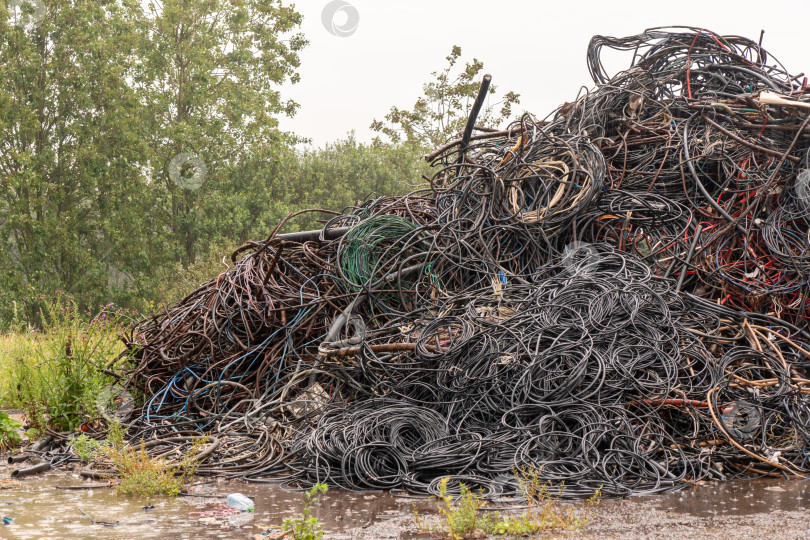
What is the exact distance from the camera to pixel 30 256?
70.4 feet

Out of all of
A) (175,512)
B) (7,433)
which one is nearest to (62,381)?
(7,433)

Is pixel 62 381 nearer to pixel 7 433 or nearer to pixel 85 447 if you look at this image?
pixel 7 433

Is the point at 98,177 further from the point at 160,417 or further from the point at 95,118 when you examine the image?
the point at 160,417

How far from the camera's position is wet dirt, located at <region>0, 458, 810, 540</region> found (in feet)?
12.1

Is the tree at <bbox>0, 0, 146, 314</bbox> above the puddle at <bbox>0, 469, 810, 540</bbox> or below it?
above

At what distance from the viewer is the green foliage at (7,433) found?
619 cm

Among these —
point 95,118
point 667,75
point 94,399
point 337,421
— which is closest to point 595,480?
point 337,421

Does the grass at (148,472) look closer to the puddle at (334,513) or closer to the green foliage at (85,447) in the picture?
the puddle at (334,513)

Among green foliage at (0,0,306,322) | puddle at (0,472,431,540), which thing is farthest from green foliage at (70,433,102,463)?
green foliage at (0,0,306,322)

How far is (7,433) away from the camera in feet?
20.4

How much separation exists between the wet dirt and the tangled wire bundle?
26cm

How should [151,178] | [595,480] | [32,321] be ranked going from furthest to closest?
[151,178]
[32,321]
[595,480]

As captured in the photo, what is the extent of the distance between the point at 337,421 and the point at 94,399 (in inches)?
105

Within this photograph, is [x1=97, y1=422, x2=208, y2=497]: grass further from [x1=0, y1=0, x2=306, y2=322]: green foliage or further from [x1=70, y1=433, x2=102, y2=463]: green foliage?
[x1=0, y1=0, x2=306, y2=322]: green foliage
